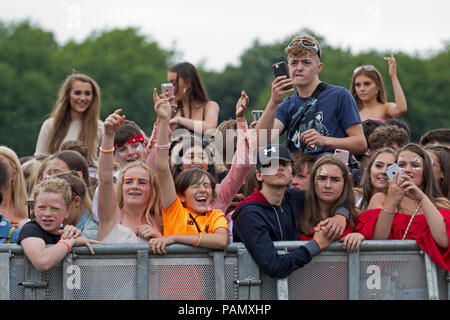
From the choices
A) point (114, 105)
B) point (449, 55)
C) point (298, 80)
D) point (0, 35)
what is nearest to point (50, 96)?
point (114, 105)

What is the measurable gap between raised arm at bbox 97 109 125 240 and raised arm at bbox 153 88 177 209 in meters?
0.29

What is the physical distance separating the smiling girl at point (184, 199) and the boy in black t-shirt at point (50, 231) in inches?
25.2

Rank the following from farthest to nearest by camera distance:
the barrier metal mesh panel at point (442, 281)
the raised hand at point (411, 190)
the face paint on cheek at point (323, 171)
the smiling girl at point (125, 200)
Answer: the face paint on cheek at point (323, 171) → the smiling girl at point (125, 200) → the raised hand at point (411, 190) → the barrier metal mesh panel at point (442, 281)

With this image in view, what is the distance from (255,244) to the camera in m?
5.43

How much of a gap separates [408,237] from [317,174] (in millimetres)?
847

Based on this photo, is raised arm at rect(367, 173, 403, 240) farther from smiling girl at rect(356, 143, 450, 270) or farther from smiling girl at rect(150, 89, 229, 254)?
smiling girl at rect(150, 89, 229, 254)

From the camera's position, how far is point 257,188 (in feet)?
21.3

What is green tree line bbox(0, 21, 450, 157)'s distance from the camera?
55344 millimetres

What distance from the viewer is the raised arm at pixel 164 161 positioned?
5.86 metres

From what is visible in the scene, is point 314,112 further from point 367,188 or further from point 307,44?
point 367,188

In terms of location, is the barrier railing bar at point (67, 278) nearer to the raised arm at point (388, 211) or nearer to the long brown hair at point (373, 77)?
the raised arm at point (388, 211)

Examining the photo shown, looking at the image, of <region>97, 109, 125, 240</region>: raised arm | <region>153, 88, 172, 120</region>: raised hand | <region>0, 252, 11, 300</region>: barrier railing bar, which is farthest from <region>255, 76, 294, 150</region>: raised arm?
<region>0, 252, 11, 300</region>: barrier railing bar

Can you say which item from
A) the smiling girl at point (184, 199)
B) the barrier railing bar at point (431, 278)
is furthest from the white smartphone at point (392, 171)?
the smiling girl at point (184, 199)

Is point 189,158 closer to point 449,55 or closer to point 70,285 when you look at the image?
point 70,285
